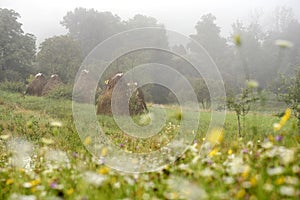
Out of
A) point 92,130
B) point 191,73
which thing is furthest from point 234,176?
point 191,73

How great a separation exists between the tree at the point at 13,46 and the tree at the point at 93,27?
12927 mm

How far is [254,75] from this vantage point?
1916 inches

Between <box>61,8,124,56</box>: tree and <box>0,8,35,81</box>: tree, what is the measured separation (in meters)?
12.9

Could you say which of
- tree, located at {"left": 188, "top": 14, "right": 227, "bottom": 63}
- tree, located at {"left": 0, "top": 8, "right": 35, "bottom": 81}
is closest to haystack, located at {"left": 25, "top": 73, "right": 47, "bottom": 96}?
tree, located at {"left": 0, "top": 8, "right": 35, "bottom": 81}

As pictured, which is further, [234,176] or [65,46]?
[65,46]

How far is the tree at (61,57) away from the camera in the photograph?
34.8m

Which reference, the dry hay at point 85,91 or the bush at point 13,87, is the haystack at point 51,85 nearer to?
the dry hay at point 85,91

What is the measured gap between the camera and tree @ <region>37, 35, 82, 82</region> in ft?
114

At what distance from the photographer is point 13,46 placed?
37.1 m

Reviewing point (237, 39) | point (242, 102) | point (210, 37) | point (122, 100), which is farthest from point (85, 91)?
point (210, 37)

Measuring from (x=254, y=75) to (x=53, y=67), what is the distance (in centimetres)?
2570

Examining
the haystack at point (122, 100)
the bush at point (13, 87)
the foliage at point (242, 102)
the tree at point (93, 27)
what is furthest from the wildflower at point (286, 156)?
the tree at point (93, 27)

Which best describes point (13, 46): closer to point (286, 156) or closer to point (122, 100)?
point (122, 100)

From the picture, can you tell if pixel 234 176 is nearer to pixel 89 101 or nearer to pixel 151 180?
pixel 151 180
